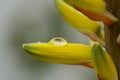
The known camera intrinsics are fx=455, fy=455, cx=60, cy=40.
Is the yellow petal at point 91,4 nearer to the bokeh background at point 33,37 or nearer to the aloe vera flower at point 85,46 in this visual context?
the aloe vera flower at point 85,46

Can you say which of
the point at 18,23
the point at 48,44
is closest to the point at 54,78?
the point at 18,23

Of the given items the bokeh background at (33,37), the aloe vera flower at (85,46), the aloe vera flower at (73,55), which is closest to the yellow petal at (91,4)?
the aloe vera flower at (85,46)

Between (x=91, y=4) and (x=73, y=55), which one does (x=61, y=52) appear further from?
(x=91, y=4)

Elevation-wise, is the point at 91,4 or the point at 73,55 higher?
the point at 91,4

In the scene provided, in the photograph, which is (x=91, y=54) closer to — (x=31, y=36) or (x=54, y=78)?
(x=31, y=36)

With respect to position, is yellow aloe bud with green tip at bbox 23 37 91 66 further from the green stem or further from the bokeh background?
the bokeh background

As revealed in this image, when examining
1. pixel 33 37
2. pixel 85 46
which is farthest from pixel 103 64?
pixel 33 37

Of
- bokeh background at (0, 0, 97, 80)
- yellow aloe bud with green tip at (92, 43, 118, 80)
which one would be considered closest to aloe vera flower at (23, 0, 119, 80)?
yellow aloe bud with green tip at (92, 43, 118, 80)

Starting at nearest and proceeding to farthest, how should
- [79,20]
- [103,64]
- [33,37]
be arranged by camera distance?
1. [103,64]
2. [79,20]
3. [33,37]
